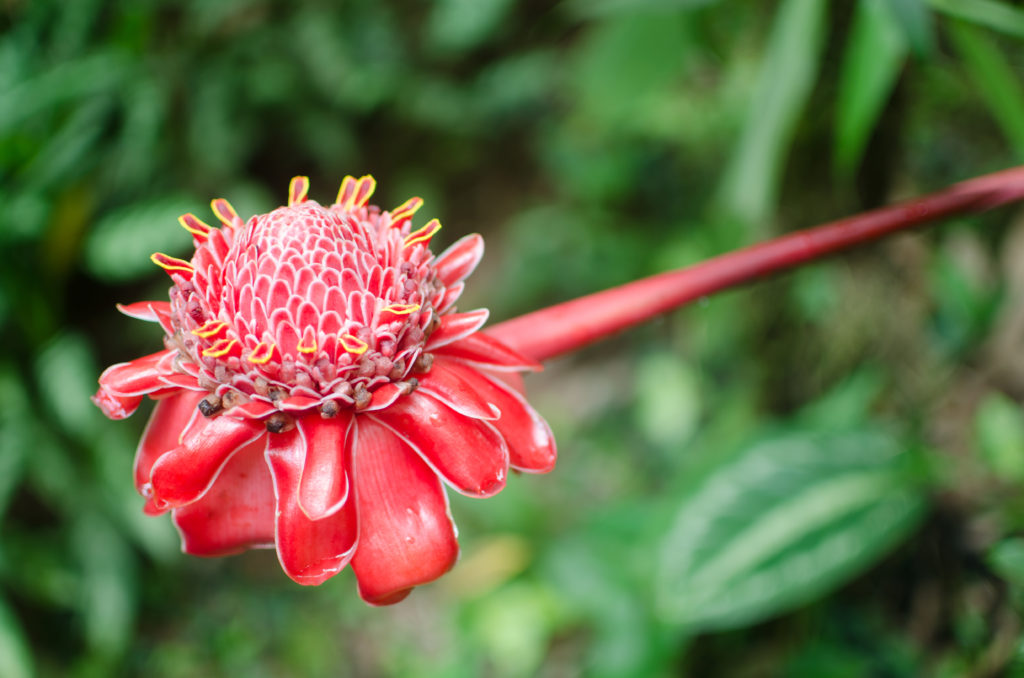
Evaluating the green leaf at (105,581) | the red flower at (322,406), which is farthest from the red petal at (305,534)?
the green leaf at (105,581)

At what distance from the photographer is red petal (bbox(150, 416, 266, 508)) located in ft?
1.20

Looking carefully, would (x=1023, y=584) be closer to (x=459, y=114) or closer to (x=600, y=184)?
(x=600, y=184)

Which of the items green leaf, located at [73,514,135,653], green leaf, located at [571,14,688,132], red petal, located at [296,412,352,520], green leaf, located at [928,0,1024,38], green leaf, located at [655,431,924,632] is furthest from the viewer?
green leaf, located at [73,514,135,653]

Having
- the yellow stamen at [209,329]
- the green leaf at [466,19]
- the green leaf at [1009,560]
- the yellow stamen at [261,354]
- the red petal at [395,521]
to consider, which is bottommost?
the green leaf at [1009,560]

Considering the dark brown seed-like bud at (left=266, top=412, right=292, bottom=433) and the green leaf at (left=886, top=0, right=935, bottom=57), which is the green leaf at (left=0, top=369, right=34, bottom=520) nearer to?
the dark brown seed-like bud at (left=266, top=412, right=292, bottom=433)

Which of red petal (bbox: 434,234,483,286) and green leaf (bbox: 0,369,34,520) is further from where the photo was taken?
green leaf (bbox: 0,369,34,520)

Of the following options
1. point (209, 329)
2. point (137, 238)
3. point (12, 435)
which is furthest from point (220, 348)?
point (12, 435)

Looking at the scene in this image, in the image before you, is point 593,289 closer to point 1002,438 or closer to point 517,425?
point 1002,438

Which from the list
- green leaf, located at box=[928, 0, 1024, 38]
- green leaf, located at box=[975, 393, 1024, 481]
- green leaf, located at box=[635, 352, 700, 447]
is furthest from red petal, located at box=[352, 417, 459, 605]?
green leaf, located at box=[635, 352, 700, 447]

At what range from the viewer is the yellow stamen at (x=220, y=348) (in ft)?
1.26

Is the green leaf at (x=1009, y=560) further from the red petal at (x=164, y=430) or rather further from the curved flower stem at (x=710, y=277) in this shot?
the red petal at (x=164, y=430)

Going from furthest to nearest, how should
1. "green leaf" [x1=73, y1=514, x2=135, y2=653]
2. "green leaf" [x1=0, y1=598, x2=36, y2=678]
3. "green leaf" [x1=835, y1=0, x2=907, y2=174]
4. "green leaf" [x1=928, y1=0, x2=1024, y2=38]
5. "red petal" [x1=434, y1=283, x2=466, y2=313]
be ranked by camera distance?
"green leaf" [x1=73, y1=514, x2=135, y2=653]
"green leaf" [x1=0, y1=598, x2=36, y2=678]
"green leaf" [x1=835, y1=0, x2=907, y2=174]
"green leaf" [x1=928, y1=0, x2=1024, y2=38]
"red petal" [x1=434, y1=283, x2=466, y2=313]

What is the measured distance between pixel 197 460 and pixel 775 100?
74 cm

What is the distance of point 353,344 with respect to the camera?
39cm
